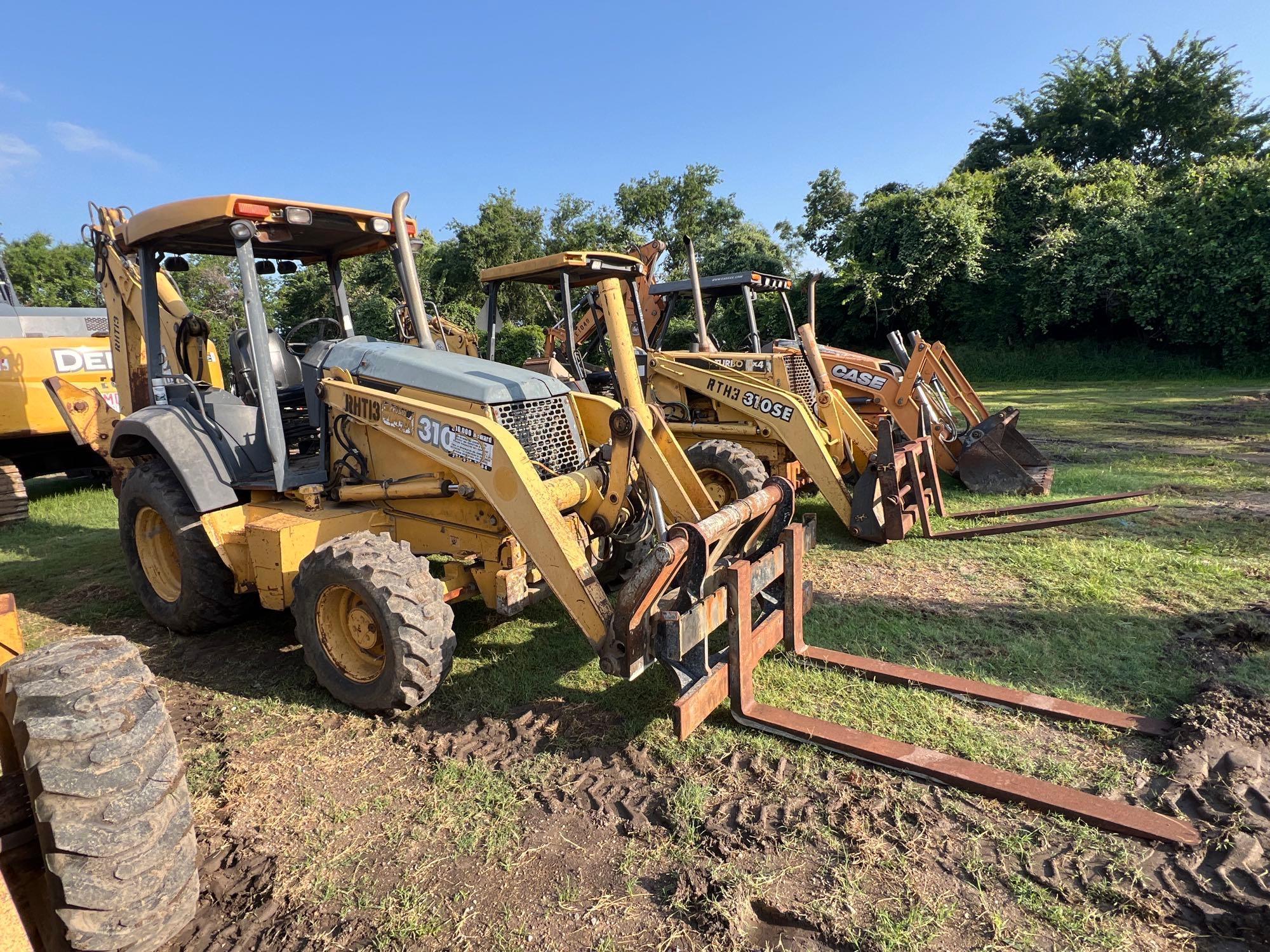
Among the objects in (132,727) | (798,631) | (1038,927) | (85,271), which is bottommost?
(1038,927)

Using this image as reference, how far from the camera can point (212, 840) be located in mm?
2891

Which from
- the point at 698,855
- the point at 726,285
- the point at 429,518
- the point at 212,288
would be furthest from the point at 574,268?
the point at 212,288

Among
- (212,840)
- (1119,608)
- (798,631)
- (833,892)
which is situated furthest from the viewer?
(1119,608)

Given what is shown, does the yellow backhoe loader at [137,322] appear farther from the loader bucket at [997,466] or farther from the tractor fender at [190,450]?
the loader bucket at [997,466]

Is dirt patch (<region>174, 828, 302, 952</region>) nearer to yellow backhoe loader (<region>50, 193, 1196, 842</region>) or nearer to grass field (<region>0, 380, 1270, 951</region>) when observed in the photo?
grass field (<region>0, 380, 1270, 951</region>)

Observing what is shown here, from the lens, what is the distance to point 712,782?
3121 mm

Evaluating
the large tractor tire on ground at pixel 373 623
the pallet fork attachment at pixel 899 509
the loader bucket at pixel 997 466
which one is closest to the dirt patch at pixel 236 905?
the large tractor tire on ground at pixel 373 623

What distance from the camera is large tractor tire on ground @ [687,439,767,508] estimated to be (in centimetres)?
632

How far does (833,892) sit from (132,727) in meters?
2.25

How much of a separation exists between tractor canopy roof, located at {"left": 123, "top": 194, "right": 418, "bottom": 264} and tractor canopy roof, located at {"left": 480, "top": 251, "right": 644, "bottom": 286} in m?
1.22

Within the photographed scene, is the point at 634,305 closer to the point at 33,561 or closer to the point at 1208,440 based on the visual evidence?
the point at 33,561


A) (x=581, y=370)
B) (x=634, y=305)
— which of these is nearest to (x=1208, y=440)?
(x=634, y=305)

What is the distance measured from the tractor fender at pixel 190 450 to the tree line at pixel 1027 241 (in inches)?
135

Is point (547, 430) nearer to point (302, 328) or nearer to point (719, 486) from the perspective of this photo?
point (302, 328)
